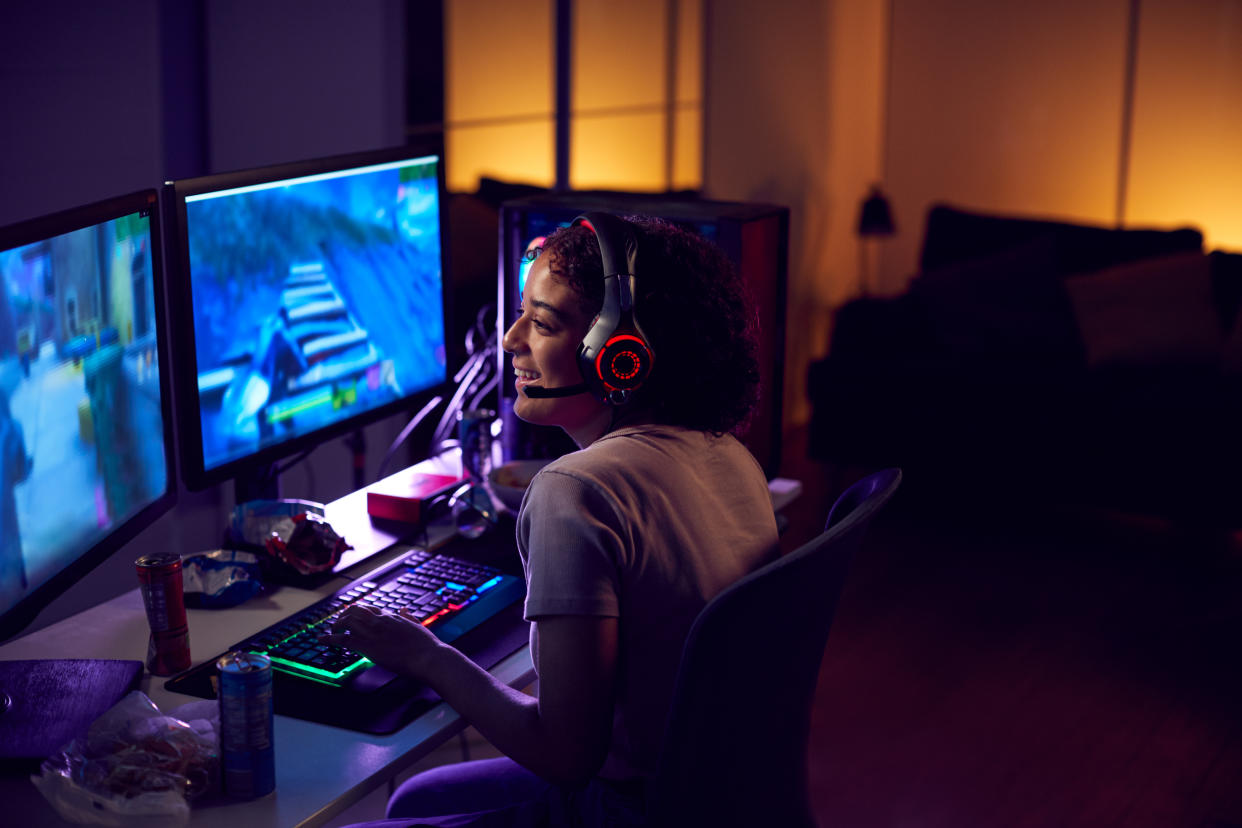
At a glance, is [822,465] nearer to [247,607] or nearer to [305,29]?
[305,29]

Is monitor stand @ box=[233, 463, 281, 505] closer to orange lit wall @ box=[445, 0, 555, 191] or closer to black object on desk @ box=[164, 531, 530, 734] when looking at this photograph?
black object on desk @ box=[164, 531, 530, 734]

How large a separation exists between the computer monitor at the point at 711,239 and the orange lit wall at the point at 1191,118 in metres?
3.57

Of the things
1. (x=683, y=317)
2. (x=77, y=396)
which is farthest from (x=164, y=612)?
(x=683, y=317)

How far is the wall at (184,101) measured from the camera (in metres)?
1.94

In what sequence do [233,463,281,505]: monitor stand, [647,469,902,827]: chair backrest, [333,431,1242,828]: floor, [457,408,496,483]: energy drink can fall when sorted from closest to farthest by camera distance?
[647,469,902,827]: chair backrest, [233,463,281,505]: monitor stand, [457,408,496,483]: energy drink can, [333,431,1242,828]: floor

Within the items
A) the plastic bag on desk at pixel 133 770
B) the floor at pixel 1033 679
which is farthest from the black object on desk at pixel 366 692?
the floor at pixel 1033 679

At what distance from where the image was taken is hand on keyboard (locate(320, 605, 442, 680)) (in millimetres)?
1163

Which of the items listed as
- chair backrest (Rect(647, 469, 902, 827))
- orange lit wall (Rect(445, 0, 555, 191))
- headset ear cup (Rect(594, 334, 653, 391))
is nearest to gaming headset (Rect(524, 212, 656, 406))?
headset ear cup (Rect(594, 334, 653, 391))

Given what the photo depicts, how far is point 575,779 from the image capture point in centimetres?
105

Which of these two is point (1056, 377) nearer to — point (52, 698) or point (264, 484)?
point (264, 484)

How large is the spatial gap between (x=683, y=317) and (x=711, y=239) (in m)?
0.74

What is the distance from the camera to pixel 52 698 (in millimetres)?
1143

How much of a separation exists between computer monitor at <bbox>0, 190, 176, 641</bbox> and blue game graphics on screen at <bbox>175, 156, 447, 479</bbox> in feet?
0.28

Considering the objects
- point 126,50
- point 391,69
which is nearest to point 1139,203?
point 391,69
